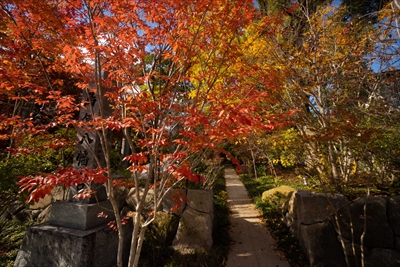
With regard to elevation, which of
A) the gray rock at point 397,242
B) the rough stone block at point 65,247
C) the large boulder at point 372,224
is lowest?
the gray rock at point 397,242

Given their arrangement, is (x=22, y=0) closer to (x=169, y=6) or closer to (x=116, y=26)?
(x=116, y=26)

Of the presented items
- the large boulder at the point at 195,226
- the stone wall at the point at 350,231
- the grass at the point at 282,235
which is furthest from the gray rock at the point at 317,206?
the large boulder at the point at 195,226

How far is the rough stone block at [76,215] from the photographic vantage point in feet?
12.4

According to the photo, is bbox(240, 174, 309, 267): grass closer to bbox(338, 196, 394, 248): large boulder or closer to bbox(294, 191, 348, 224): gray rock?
bbox(294, 191, 348, 224): gray rock

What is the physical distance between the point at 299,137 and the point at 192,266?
13.0 ft

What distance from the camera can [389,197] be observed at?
4848mm

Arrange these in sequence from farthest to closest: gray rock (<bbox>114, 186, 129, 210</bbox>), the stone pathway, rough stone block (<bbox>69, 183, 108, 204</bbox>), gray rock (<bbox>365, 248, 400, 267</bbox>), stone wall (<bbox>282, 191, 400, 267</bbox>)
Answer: gray rock (<bbox>114, 186, 129, 210</bbox>) → the stone pathway → stone wall (<bbox>282, 191, 400, 267</bbox>) → gray rock (<bbox>365, 248, 400, 267</bbox>) → rough stone block (<bbox>69, 183, 108, 204</bbox>)

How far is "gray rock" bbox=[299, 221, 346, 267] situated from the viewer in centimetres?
462

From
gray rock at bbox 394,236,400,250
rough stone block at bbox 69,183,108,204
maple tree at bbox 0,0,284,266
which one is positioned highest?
maple tree at bbox 0,0,284,266

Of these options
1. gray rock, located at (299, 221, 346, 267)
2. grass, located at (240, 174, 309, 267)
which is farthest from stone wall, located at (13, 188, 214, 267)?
gray rock, located at (299, 221, 346, 267)

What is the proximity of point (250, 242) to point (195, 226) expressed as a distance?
195cm

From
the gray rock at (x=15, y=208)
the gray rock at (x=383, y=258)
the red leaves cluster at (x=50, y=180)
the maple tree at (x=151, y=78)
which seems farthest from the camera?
the gray rock at (x=15, y=208)

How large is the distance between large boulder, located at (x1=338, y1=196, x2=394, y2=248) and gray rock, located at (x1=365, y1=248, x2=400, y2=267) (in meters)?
0.11

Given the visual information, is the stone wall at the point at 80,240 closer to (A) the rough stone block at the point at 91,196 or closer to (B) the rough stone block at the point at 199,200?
(A) the rough stone block at the point at 91,196
